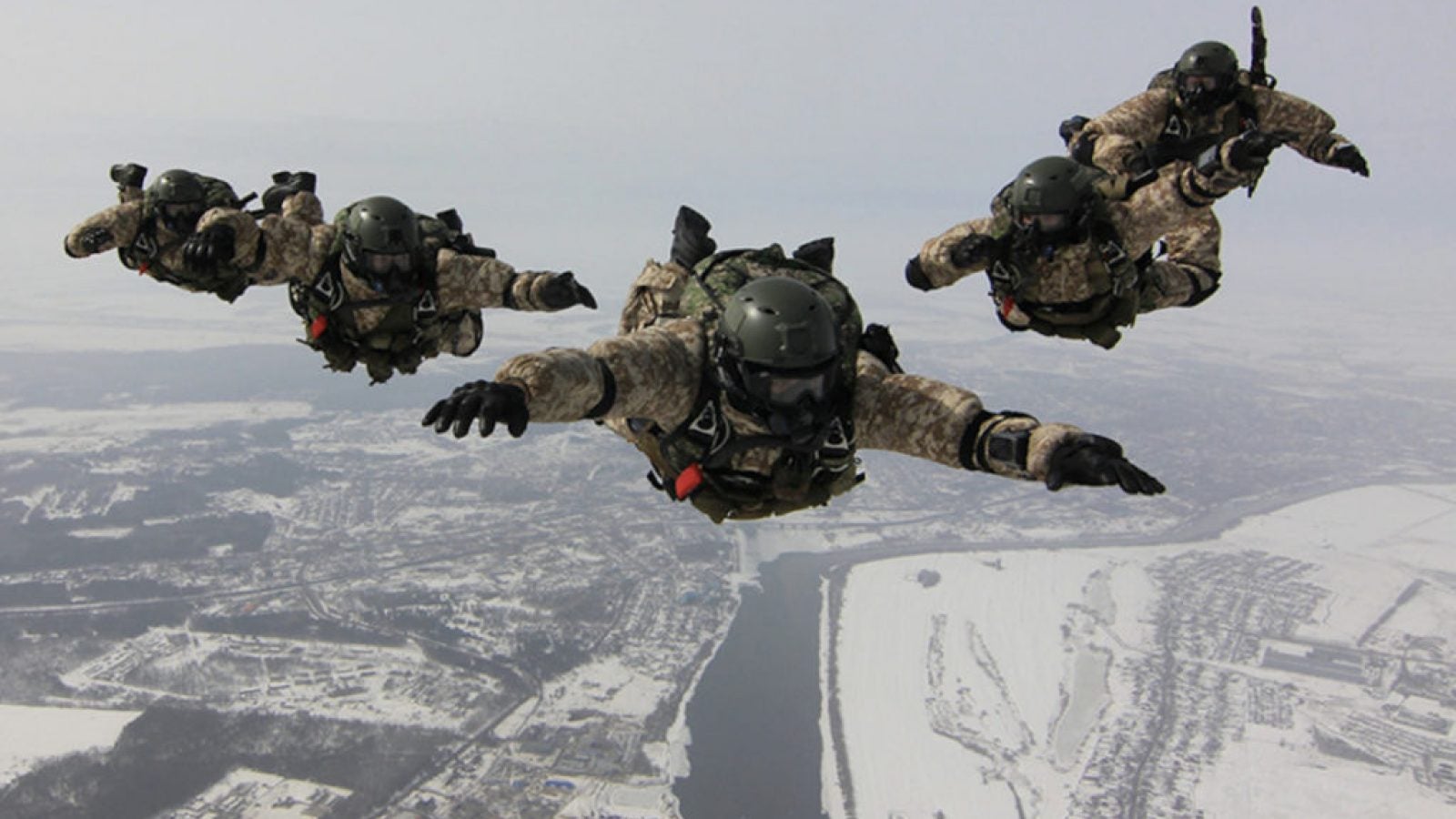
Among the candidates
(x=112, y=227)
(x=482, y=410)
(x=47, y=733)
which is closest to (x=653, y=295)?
(x=482, y=410)

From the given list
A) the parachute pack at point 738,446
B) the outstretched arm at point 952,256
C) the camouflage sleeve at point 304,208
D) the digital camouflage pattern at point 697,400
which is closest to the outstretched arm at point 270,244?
the camouflage sleeve at point 304,208

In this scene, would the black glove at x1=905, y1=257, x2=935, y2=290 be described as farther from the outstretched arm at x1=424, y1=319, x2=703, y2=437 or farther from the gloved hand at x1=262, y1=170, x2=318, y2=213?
the gloved hand at x1=262, y1=170, x2=318, y2=213

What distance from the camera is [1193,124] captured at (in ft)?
40.2

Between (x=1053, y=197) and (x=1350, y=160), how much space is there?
4.02m

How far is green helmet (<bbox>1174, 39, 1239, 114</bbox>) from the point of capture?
1162 cm

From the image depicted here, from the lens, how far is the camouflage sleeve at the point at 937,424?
6.08 metres

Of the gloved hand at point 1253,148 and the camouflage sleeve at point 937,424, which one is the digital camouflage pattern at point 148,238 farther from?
the gloved hand at point 1253,148

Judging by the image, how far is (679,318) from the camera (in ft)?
26.0

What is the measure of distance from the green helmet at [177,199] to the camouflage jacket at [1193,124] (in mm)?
13489

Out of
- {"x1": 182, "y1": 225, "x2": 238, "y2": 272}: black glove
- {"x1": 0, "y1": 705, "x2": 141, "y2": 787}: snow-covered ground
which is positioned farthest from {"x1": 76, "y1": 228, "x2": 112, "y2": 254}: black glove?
{"x1": 0, "y1": 705, "x2": 141, "y2": 787}: snow-covered ground

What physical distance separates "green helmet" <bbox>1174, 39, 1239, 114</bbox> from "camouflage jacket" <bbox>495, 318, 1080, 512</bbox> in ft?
24.8

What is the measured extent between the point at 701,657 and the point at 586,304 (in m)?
49.4

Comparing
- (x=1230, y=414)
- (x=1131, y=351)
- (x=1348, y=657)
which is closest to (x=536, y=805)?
(x=1348, y=657)

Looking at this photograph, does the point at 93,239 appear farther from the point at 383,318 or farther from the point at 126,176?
the point at 383,318
